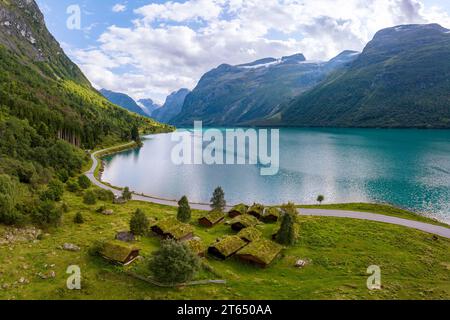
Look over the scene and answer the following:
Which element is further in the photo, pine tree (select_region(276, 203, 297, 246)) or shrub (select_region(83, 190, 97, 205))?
shrub (select_region(83, 190, 97, 205))

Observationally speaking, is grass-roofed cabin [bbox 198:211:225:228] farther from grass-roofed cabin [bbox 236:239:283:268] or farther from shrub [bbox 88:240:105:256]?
shrub [bbox 88:240:105:256]

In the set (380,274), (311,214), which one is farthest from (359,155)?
(380,274)

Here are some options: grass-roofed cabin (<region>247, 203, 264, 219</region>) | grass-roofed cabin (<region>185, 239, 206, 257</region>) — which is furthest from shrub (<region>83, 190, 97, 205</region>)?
grass-roofed cabin (<region>247, 203, 264, 219</region>)

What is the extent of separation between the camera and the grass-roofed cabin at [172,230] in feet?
179

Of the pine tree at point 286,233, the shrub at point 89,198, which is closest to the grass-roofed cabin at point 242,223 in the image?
the pine tree at point 286,233

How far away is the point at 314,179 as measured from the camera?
374ft

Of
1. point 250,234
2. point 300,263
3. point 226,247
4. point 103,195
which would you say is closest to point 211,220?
point 250,234

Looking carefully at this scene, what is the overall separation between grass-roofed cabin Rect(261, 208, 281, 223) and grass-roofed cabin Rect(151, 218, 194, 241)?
18.6 m

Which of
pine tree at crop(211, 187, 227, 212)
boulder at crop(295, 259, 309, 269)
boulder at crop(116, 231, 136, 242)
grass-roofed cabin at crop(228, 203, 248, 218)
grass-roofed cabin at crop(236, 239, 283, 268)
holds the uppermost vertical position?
pine tree at crop(211, 187, 227, 212)

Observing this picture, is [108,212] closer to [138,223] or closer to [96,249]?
[138,223]

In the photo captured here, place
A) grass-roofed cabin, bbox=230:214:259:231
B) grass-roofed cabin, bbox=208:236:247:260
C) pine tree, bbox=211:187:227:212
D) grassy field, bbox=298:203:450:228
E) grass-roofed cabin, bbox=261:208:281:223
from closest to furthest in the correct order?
grass-roofed cabin, bbox=208:236:247:260 < grass-roofed cabin, bbox=230:214:259:231 < grass-roofed cabin, bbox=261:208:281:223 < grassy field, bbox=298:203:450:228 < pine tree, bbox=211:187:227:212

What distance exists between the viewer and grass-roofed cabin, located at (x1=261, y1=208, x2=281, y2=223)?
68856 mm

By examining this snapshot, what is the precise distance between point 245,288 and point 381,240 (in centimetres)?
2920
